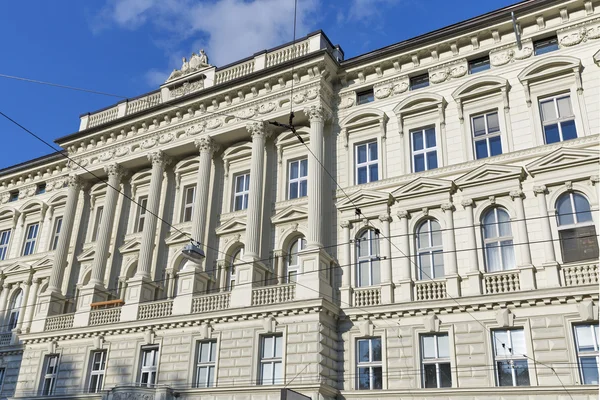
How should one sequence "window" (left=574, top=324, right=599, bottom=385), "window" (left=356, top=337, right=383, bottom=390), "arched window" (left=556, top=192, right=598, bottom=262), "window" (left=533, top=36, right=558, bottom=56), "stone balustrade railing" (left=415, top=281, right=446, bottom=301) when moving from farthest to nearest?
"window" (left=533, top=36, right=558, bottom=56)
"stone balustrade railing" (left=415, top=281, right=446, bottom=301)
"window" (left=356, top=337, right=383, bottom=390)
"arched window" (left=556, top=192, right=598, bottom=262)
"window" (left=574, top=324, right=599, bottom=385)

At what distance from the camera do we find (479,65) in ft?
81.5

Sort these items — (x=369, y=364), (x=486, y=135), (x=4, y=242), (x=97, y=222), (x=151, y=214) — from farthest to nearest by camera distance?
(x=4, y=242), (x=97, y=222), (x=151, y=214), (x=486, y=135), (x=369, y=364)

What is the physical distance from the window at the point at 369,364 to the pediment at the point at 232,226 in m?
8.08

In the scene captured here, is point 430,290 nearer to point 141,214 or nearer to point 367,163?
point 367,163

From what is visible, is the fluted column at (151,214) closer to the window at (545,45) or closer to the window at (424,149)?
the window at (424,149)

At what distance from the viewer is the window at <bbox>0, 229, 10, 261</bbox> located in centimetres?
3686

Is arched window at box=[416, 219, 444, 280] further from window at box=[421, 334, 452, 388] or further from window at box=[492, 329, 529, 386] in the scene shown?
window at box=[492, 329, 529, 386]

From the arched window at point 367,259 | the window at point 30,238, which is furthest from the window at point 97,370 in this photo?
the window at point 30,238

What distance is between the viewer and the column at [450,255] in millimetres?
21094

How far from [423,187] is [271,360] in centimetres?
896

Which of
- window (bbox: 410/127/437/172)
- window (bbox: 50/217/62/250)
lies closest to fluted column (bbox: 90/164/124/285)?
window (bbox: 50/217/62/250)

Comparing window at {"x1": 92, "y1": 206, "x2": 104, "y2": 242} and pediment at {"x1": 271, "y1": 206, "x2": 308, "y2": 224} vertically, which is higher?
window at {"x1": 92, "y1": 206, "x2": 104, "y2": 242}

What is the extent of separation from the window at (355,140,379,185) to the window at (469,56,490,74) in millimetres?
5107

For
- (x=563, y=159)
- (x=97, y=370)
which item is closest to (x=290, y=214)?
(x=97, y=370)
